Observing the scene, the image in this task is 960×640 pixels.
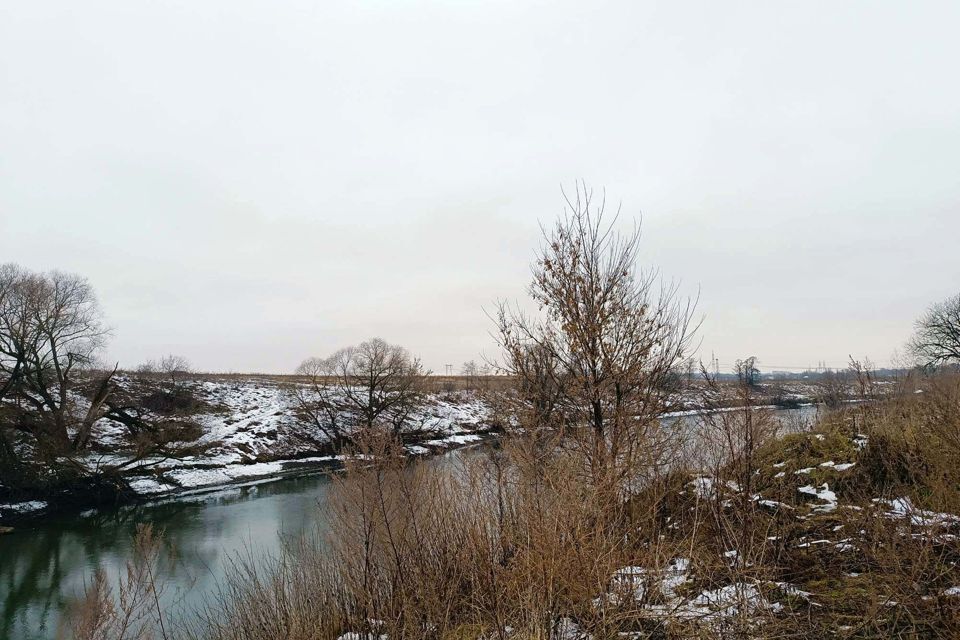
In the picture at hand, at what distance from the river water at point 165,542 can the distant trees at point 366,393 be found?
13.3 meters

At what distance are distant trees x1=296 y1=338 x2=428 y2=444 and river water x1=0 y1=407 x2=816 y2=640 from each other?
1335 cm

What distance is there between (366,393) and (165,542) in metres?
23.3

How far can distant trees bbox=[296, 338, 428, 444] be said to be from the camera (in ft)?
125

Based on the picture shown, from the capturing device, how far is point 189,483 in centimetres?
2578

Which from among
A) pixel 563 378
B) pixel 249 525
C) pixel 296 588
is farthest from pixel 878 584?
pixel 249 525

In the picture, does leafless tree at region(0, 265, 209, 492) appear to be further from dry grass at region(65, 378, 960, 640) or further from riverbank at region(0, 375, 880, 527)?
dry grass at region(65, 378, 960, 640)

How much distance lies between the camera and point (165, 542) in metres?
16.9

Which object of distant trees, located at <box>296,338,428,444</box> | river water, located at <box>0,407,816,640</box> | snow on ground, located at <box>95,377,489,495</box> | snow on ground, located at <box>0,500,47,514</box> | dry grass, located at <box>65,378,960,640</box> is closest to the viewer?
dry grass, located at <box>65,378,960,640</box>

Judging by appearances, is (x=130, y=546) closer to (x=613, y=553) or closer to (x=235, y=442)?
(x=235, y=442)

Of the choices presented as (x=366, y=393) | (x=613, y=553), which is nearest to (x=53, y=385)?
(x=366, y=393)

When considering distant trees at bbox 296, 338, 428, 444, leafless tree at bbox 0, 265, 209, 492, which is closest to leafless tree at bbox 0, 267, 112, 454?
leafless tree at bbox 0, 265, 209, 492

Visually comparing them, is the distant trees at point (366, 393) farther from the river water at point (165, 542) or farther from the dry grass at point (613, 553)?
the dry grass at point (613, 553)

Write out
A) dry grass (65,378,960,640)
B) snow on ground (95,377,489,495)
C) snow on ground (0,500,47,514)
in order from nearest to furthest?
dry grass (65,378,960,640) < snow on ground (0,500,47,514) < snow on ground (95,377,489,495)

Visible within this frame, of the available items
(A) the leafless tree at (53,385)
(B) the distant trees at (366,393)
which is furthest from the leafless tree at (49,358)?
(B) the distant trees at (366,393)
